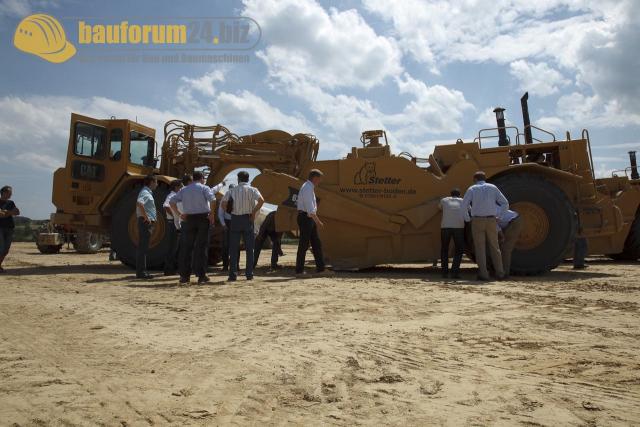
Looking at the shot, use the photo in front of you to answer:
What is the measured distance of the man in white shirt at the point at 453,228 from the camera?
7398 mm

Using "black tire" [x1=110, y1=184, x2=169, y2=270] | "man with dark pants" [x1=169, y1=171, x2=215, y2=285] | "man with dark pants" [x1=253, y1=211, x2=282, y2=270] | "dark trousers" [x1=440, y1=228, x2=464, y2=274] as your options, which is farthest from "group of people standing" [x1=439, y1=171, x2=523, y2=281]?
"black tire" [x1=110, y1=184, x2=169, y2=270]

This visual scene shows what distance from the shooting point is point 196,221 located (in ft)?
22.4

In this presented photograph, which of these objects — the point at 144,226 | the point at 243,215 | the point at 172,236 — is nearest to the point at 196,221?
the point at 243,215

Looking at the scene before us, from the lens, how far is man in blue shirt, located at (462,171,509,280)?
23.1 ft

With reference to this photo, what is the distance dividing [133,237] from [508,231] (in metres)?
6.96

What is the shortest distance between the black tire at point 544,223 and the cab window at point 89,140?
8.01 metres

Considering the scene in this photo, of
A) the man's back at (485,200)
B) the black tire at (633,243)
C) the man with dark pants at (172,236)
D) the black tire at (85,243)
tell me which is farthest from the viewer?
the black tire at (85,243)

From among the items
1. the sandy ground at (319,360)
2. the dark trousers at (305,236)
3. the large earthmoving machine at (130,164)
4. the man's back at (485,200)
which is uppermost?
the large earthmoving machine at (130,164)

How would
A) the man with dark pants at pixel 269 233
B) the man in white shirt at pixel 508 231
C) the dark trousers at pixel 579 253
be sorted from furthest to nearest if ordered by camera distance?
the man with dark pants at pixel 269 233 < the dark trousers at pixel 579 253 < the man in white shirt at pixel 508 231

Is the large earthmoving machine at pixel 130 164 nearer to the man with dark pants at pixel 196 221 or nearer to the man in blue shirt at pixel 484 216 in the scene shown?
the man with dark pants at pixel 196 221

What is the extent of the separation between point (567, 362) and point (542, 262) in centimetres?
517

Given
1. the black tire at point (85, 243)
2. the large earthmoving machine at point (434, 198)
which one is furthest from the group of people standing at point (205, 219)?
the black tire at point (85, 243)

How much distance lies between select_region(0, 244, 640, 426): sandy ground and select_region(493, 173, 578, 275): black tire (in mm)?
2313

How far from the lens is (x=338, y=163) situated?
8.62 meters
